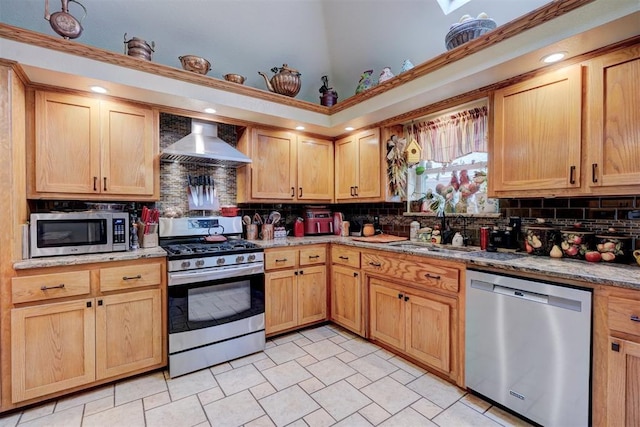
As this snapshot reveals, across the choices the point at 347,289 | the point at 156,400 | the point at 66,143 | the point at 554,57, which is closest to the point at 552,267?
the point at 554,57

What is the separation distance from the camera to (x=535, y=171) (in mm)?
1910

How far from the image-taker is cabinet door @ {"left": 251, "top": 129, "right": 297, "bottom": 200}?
3049mm

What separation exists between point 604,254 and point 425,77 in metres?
1.65

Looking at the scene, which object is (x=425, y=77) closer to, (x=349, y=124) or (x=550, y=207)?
(x=349, y=124)

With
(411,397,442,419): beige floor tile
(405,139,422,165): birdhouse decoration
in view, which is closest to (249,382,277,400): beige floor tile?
(411,397,442,419): beige floor tile

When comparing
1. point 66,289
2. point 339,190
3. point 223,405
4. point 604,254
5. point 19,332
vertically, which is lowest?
point 223,405

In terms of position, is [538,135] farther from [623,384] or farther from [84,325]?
[84,325]

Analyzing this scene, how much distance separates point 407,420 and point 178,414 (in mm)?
1394

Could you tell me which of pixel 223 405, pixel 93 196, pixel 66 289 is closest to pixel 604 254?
pixel 223 405

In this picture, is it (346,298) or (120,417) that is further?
(346,298)

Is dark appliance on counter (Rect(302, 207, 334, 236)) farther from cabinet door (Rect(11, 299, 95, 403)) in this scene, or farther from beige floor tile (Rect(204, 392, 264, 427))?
cabinet door (Rect(11, 299, 95, 403))

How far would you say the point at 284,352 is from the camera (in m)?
2.57

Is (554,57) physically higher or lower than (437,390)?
higher

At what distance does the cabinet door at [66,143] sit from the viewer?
6.77ft
